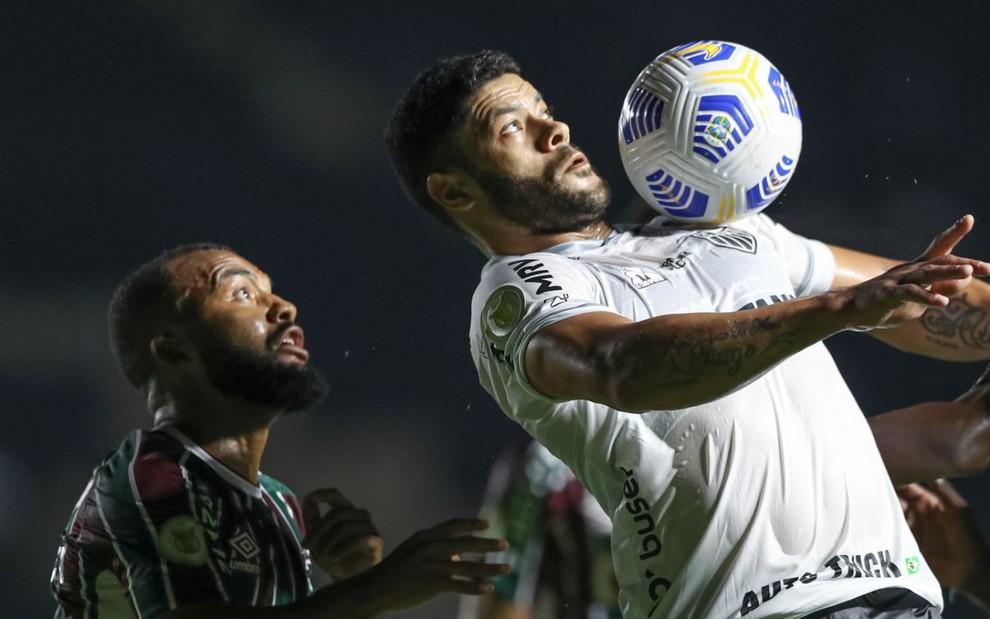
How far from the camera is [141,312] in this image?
3.89 metres

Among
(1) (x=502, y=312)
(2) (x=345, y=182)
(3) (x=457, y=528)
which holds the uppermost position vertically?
(2) (x=345, y=182)

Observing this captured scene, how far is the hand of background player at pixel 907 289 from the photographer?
6.11ft

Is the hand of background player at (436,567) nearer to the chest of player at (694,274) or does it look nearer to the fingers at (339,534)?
A: the fingers at (339,534)

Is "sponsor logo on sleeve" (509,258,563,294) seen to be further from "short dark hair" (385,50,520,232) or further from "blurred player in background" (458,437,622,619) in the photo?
"blurred player in background" (458,437,622,619)

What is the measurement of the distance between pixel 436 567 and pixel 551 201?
0.91m

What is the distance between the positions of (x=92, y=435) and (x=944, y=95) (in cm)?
374

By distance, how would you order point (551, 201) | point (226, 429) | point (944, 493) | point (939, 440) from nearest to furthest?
point (551, 201), point (939, 440), point (226, 429), point (944, 493)

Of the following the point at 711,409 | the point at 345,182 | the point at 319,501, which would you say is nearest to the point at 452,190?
the point at 711,409

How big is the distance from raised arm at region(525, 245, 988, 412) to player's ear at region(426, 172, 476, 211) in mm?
815

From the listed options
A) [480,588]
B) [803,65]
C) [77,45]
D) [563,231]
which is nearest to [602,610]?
[480,588]

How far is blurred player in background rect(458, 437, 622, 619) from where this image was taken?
385cm

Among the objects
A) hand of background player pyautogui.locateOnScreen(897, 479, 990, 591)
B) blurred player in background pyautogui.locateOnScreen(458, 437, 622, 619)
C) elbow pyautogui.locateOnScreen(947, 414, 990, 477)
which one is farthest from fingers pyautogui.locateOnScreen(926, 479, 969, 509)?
blurred player in background pyautogui.locateOnScreen(458, 437, 622, 619)

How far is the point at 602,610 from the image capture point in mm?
3873

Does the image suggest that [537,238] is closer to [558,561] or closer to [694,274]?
[694,274]
